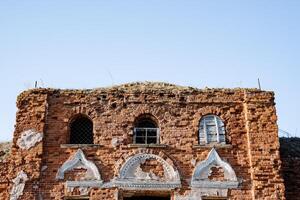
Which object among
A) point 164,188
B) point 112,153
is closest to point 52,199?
point 112,153

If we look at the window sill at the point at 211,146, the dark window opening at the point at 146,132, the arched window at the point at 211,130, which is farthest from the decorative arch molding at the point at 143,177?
the arched window at the point at 211,130

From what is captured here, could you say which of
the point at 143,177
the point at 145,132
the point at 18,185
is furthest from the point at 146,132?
the point at 18,185

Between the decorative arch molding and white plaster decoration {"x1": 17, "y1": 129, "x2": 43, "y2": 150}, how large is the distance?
8.94 ft

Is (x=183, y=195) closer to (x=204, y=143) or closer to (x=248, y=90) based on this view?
(x=204, y=143)

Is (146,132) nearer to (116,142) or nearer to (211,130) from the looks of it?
(116,142)

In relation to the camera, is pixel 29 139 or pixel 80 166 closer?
pixel 80 166

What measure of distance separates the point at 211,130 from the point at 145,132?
2.07m

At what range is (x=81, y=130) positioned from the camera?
15539mm

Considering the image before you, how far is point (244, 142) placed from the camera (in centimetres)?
1522

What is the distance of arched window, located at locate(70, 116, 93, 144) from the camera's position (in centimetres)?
1532

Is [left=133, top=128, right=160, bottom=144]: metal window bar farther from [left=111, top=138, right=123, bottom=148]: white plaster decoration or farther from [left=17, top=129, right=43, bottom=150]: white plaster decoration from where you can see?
[left=17, top=129, right=43, bottom=150]: white plaster decoration

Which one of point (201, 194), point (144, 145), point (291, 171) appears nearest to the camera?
point (201, 194)

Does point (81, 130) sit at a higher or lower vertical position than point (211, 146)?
higher

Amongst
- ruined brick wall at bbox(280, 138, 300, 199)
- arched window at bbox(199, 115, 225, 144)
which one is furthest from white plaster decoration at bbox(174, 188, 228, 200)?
ruined brick wall at bbox(280, 138, 300, 199)
